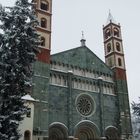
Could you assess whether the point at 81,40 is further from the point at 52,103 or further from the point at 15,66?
the point at 15,66

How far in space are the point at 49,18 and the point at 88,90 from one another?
1118 centimetres

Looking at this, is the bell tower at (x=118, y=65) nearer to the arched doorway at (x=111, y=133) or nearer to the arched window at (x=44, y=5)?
the arched doorway at (x=111, y=133)

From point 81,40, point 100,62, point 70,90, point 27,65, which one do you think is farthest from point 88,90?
point 27,65

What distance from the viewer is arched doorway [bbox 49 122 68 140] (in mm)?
Result: 30016

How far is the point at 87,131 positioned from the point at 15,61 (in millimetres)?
17275

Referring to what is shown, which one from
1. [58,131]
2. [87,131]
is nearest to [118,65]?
[87,131]

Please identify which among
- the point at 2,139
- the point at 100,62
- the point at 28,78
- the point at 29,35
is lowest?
the point at 2,139

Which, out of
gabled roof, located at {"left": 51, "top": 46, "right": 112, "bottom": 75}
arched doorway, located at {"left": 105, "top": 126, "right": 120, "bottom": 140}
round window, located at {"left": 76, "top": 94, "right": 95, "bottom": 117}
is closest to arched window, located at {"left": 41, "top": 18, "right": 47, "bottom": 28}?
gabled roof, located at {"left": 51, "top": 46, "right": 112, "bottom": 75}

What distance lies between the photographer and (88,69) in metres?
35.8

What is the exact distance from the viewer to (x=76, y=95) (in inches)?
1297

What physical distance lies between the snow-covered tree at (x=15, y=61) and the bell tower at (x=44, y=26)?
38.0 feet

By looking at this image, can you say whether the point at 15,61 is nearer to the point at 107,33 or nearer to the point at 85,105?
the point at 85,105

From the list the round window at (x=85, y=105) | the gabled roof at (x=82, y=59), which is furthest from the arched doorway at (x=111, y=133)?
the gabled roof at (x=82, y=59)

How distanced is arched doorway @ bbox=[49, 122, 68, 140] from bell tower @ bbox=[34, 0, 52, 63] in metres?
7.87
